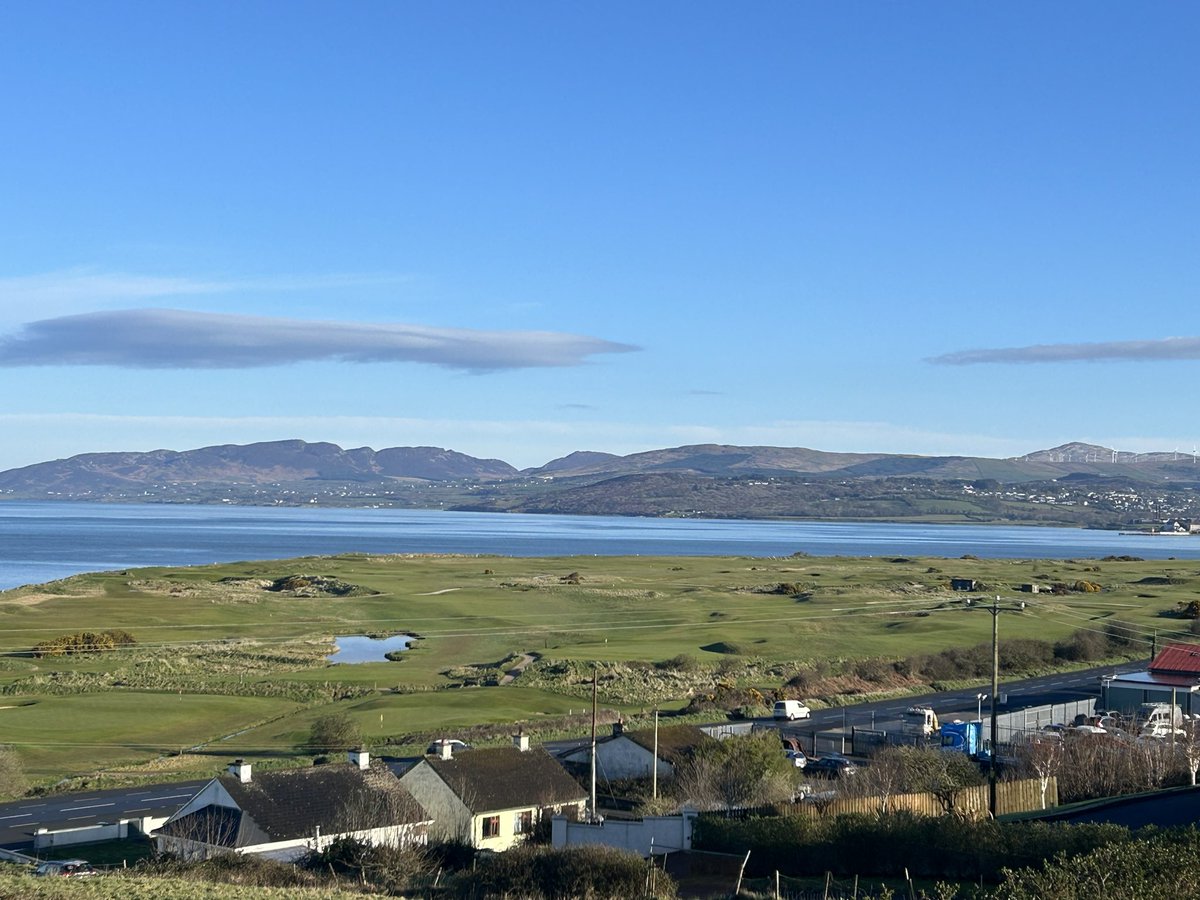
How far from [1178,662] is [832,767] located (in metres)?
23.5

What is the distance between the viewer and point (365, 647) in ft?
249

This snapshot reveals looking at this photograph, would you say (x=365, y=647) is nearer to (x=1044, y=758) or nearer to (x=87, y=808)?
(x=87, y=808)

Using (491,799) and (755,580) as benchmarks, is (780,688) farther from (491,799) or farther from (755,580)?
(755,580)

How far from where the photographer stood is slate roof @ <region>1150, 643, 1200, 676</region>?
53.6 m

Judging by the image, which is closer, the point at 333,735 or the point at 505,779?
the point at 505,779

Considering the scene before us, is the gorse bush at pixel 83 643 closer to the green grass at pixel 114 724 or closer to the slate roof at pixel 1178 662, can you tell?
the green grass at pixel 114 724

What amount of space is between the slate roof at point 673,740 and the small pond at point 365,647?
3421 centimetres

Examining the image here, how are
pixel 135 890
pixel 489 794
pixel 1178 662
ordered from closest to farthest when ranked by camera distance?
pixel 135 890, pixel 489 794, pixel 1178 662

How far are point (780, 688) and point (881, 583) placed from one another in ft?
178

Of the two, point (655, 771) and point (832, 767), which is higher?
point (655, 771)

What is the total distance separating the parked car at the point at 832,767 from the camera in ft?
116

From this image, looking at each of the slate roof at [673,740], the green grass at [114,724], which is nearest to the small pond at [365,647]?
the green grass at [114,724]

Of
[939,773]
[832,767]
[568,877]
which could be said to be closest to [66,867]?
[568,877]

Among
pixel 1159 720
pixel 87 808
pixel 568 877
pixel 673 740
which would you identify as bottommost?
pixel 87 808
